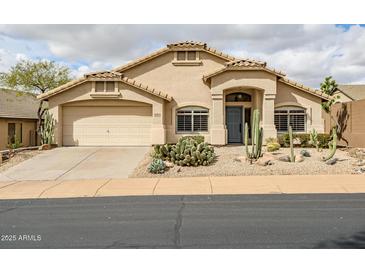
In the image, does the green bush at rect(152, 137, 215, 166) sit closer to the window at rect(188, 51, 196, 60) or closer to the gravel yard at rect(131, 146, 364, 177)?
the gravel yard at rect(131, 146, 364, 177)

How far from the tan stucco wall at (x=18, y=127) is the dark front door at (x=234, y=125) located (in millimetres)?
17371

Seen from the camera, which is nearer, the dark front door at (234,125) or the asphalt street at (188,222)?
the asphalt street at (188,222)

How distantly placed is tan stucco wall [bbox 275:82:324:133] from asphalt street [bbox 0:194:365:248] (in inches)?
439

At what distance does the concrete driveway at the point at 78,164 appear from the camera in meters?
11.1

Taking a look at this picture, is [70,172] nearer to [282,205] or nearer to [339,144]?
[282,205]

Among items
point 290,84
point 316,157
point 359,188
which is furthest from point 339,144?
point 359,188

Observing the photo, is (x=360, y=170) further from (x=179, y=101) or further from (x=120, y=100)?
(x=120, y=100)

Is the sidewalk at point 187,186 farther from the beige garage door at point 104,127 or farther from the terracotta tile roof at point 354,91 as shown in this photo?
the terracotta tile roof at point 354,91

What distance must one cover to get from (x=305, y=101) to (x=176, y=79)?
824 cm

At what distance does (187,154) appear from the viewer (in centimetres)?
1162

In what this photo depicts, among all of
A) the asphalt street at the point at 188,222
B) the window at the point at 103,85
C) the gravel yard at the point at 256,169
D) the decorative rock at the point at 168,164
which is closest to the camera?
the asphalt street at the point at 188,222

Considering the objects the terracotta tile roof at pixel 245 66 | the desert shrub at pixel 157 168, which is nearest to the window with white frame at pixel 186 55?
the terracotta tile roof at pixel 245 66

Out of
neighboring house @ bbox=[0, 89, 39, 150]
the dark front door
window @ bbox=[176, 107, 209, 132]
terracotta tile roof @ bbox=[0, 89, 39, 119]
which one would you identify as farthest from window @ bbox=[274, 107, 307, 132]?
terracotta tile roof @ bbox=[0, 89, 39, 119]

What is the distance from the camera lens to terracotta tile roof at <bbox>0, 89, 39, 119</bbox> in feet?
80.6
